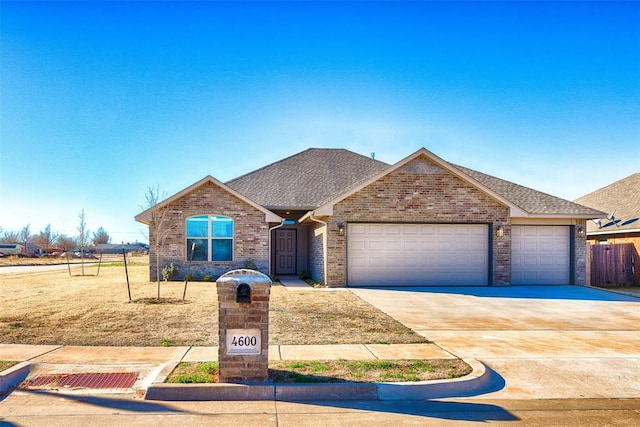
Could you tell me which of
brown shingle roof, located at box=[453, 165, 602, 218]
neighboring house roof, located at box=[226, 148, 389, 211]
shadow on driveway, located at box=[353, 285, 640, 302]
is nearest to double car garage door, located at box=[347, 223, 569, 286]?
shadow on driveway, located at box=[353, 285, 640, 302]

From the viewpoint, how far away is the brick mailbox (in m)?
6.14

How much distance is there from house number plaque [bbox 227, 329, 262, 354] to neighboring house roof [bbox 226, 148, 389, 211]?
47.0ft

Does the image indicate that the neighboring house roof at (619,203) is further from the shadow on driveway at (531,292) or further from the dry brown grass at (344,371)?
the dry brown grass at (344,371)

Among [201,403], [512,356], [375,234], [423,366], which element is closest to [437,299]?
[375,234]

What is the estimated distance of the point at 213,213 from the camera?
19562mm

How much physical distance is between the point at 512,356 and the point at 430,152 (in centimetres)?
1067

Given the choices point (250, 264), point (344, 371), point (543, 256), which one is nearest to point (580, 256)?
point (543, 256)

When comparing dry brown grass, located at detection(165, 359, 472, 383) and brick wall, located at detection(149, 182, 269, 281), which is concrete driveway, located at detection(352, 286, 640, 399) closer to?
dry brown grass, located at detection(165, 359, 472, 383)

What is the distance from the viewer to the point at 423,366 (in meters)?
6.98

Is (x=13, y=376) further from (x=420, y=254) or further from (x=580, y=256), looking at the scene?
(x=580, y=256)

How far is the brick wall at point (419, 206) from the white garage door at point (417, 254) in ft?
1.14

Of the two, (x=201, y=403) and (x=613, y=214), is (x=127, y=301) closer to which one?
(x=201, y=403)

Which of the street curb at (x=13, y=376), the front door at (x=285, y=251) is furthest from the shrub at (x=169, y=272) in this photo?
the street curb at (x=13, y=376)

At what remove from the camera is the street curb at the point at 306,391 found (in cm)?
586
